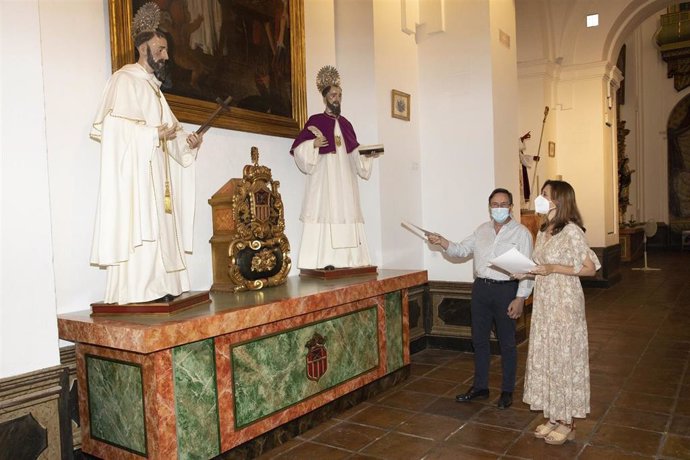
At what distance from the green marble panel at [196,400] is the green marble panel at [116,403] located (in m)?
0.21

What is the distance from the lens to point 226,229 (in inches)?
174

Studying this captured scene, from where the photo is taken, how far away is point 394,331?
5133 mm

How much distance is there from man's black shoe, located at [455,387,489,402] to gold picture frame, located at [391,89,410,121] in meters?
3.08

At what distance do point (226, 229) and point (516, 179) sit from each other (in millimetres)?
4065

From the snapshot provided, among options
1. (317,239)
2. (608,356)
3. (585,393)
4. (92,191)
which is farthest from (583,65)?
(92,191)

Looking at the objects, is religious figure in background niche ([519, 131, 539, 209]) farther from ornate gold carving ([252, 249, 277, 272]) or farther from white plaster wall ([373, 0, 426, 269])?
ornate gold carving ([252, 249, 277, 272])

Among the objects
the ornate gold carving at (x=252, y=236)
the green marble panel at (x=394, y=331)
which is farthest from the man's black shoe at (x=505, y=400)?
the ornate gold carving at (x=252, y=236)

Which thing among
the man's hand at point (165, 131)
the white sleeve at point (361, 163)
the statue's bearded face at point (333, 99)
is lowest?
the white sleeve at point (361, 163)

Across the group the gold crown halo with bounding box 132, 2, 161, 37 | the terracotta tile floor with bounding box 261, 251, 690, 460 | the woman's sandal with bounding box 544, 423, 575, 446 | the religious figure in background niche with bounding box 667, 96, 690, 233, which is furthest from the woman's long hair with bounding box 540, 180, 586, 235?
the religious figure in background niche with bounding box 667, 96, 690, 233

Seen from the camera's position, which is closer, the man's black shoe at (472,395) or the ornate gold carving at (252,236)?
the ornate gold carving at (252,236)

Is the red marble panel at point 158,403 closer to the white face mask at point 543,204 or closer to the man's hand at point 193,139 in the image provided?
the man's hand at point 193,139

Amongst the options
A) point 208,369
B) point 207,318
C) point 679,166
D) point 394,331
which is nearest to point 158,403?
point 208,369

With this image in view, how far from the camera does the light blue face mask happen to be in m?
4.37

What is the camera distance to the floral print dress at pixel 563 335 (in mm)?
3596
